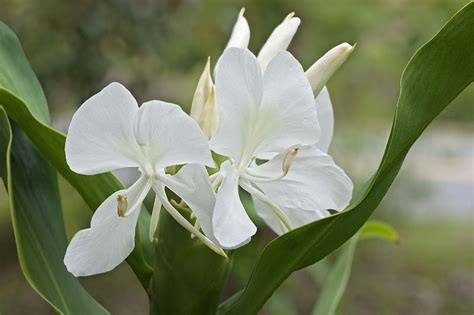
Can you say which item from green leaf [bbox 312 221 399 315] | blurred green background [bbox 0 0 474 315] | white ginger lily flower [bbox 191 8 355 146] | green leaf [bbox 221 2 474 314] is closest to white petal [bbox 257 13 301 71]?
white ginger lily flower [bbox 191 8 355 146]

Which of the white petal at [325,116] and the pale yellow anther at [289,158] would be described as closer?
the pale yellow anther at [289,158]

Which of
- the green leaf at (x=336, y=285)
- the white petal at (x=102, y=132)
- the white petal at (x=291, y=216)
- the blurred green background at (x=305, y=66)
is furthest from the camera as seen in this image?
the blurred green background at (x=305, y=66)

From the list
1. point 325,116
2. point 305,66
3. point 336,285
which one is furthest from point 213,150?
point 305,66

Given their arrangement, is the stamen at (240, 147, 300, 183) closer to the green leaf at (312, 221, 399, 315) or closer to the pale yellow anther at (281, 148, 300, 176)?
the pale yellow anther at (281, 148, 300, 176)

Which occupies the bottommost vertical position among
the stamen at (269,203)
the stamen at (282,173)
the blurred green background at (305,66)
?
the blurred green background at (305,66)

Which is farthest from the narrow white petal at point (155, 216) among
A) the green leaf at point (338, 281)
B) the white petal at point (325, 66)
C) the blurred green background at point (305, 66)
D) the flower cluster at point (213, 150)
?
the blurred green background at point (305, 66)

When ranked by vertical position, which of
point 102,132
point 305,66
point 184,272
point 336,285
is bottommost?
point 305,66

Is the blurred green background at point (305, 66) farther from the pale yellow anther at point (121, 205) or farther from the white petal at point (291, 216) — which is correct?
the pale yellow anther at point (121, 205)

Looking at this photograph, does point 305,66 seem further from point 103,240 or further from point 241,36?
point 103,240
